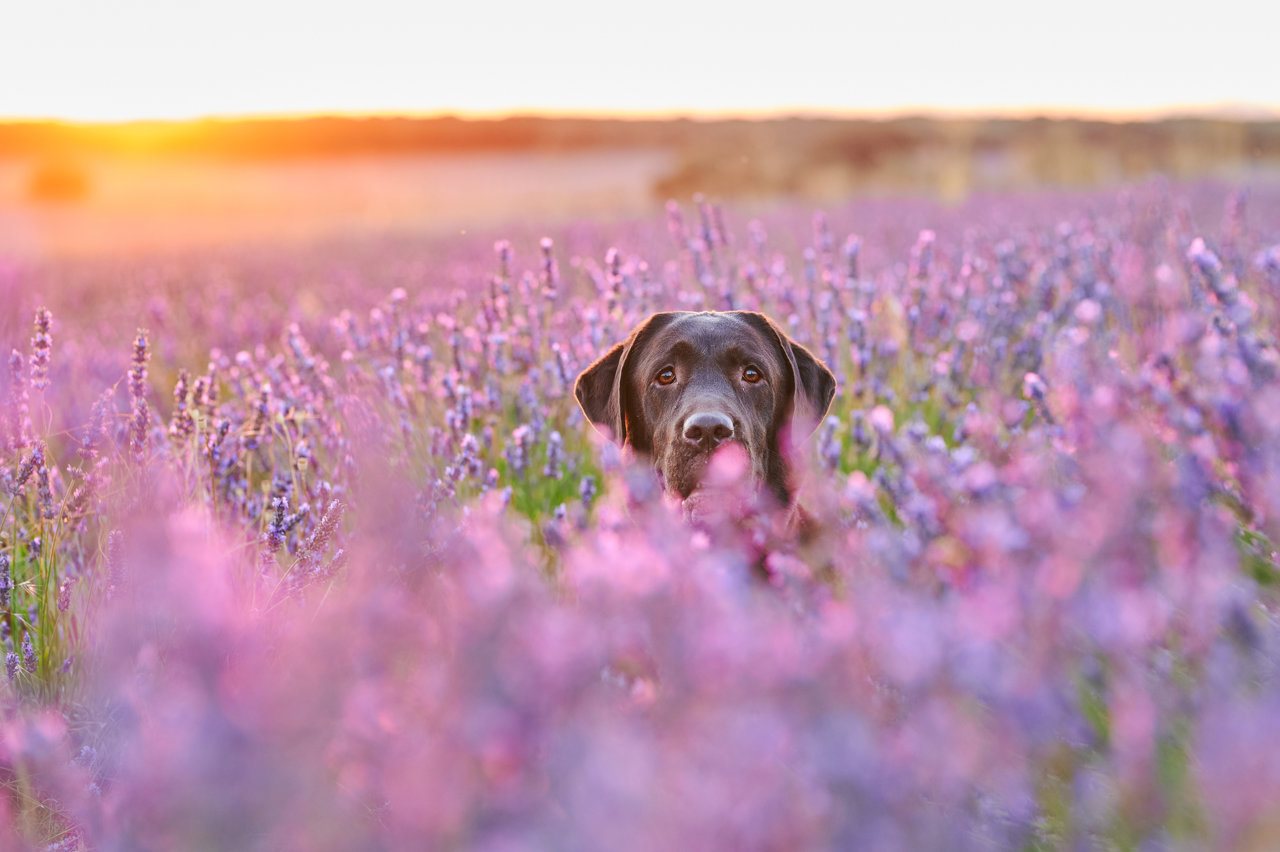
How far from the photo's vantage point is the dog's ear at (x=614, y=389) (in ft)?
11.4

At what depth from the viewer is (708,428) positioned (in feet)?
9.46

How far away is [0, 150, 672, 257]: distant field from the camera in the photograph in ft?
55.2

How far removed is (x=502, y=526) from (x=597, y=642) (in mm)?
445

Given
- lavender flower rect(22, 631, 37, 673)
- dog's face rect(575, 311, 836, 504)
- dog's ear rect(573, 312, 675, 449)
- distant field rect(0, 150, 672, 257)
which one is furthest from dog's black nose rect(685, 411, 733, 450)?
distant field rect(0, 150, 672, 257)

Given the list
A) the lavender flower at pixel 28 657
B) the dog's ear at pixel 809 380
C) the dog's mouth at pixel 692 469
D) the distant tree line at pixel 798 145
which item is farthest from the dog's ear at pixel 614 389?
the distant tree line at pixel 798 145

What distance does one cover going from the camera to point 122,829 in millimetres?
1014

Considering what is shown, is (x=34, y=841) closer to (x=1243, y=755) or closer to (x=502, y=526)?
(x=502, y=526)

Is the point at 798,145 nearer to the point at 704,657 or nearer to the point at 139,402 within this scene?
the point at 139,402

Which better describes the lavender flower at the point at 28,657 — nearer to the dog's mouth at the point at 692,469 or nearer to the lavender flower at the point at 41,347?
the lavender flower at the point at 41,347

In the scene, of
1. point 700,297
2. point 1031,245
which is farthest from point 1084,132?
point 700,297

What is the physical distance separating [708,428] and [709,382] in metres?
0.53

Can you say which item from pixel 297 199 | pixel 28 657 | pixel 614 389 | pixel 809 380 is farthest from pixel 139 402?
pixel 297 199

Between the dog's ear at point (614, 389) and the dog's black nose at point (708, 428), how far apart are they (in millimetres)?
580

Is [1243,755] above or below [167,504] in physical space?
above
